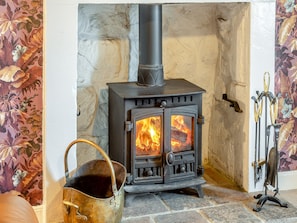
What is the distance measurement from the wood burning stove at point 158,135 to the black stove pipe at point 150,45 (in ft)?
0.24

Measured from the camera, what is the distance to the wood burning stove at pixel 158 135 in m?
2.94

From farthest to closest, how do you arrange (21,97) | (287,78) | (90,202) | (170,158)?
(287,78), (170,158), (21,97), (90,202)

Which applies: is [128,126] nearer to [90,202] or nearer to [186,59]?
[90,202]

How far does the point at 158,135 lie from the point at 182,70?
0.77 meters

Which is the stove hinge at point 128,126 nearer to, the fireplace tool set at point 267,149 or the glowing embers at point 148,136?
the glowing embers at point 148,136

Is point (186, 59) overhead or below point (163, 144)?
overhead

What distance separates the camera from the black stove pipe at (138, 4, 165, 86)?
3.05 meters

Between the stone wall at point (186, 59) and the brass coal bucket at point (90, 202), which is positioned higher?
the stone wall at point (186, 59)

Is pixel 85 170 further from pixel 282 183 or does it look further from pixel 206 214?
pixel 282 183

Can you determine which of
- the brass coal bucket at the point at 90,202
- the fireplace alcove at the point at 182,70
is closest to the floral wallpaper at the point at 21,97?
the fireplace alcove at the point at 182,70

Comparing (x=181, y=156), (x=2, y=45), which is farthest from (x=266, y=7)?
(x=2, y=45)

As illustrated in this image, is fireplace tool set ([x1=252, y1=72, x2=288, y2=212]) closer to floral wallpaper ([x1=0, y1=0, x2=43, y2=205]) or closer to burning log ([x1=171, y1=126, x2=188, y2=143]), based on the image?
burning log ([x1=171, y1=126, x2=188, y2=143])

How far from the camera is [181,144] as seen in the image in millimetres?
3111

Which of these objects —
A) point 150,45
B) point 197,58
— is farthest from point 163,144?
point 197,58
